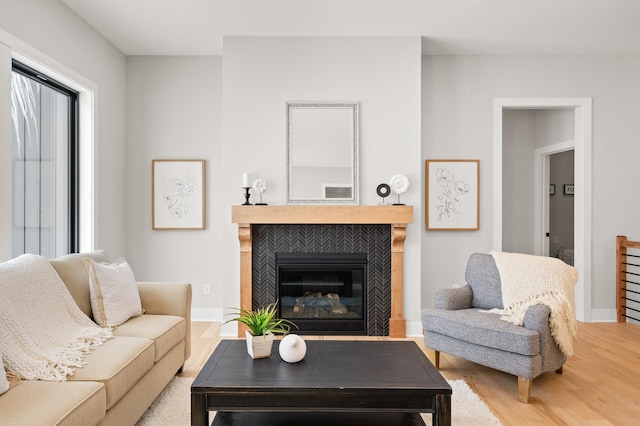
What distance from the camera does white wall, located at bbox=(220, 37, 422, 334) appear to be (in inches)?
164

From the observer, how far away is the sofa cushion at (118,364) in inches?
74.9

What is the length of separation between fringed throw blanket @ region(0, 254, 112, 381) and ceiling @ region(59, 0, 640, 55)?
2.35 metres

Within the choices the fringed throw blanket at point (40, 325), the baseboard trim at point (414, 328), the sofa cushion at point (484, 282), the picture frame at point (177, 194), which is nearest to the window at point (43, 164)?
the picture frame at point (177, 194)

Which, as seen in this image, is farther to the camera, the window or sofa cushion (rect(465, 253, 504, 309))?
sofa cushion (rect(465, 253, 504, 309))

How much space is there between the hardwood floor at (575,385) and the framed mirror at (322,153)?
137cm

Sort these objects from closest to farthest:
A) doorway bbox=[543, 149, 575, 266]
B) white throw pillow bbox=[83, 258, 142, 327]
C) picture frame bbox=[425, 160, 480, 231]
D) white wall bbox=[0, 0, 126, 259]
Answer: white throw pillow bbox=[83, 258, 142, 327]
white wall bbox=[0, 0, 126, 259]
picture frame bbox=[425, 160, 480, 231]
doorway bbox=[543, 149, 575, 266]

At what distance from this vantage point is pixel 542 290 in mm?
2977

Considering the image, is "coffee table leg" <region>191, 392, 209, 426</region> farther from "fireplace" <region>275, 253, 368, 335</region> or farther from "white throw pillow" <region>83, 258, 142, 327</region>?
"fireplace" <region>275, 253, 368, 335</region>

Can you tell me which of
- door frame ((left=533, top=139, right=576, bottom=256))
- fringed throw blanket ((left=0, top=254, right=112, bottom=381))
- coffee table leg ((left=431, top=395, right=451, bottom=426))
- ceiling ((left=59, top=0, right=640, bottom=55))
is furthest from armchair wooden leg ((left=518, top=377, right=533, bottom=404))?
door frame ((left=533, top=139, right=576, bottom=256))

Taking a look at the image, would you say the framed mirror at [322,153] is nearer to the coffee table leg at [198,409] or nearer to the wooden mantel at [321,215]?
the wooden mantel at [321,215]

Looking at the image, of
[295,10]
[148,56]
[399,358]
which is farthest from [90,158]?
[399,358]

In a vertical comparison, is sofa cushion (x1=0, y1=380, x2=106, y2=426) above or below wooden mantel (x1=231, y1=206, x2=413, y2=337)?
below

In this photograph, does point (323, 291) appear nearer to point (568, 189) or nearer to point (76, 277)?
point (76, 277)

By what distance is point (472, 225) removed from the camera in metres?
4.55
